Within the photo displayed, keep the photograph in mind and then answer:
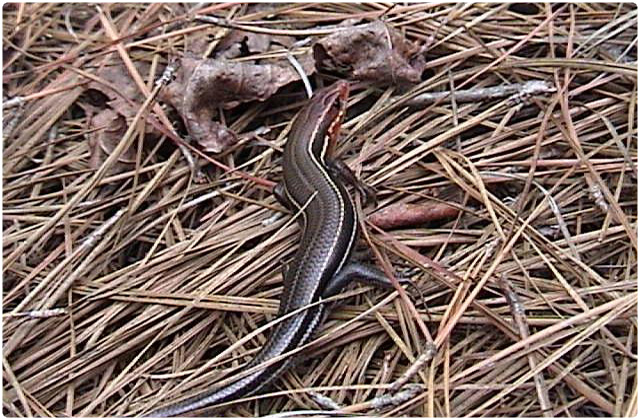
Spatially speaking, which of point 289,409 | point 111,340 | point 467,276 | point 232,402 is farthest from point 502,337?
point 111,340

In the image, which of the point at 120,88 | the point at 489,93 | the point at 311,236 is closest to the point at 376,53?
the point at 489,93

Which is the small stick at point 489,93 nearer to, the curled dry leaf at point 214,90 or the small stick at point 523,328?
the curled dry leaf at point 214,90

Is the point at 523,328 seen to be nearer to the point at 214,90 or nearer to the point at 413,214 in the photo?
the point at 413,214

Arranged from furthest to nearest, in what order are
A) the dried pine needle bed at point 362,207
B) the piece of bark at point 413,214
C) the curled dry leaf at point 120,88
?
the curled dry leaf at point 120,88, the piece of bark at point 413,214, the dried pine needle bed at point 362,207

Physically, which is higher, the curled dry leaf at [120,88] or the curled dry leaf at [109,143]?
the curled dry leaf at [120,88]

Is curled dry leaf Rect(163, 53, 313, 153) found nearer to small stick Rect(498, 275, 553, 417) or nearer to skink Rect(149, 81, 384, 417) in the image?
skink Rect(149, 81, 384, 417)

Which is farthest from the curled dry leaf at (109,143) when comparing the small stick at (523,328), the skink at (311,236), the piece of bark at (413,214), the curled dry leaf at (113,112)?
the small stick at (523,328)

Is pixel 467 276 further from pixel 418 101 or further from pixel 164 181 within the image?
pixel 164 181

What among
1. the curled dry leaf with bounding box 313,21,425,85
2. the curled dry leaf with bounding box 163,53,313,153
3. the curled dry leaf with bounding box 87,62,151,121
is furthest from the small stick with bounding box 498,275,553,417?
the curled dry leaf with bounding box 87,62,151,121
